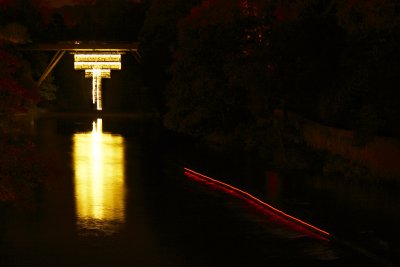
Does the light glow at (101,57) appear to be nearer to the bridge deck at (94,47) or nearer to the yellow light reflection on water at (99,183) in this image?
the bridge deck at (94,47)

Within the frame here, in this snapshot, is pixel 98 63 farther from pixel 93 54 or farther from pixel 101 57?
pixel 93 54

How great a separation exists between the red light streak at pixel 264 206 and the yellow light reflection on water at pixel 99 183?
2.29 m

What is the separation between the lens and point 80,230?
11789 mm

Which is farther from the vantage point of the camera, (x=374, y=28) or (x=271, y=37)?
(x=271, y=37)

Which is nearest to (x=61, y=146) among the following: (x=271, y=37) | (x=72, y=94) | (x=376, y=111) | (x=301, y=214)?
(x=271, y=37)

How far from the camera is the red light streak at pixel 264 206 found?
1153cm

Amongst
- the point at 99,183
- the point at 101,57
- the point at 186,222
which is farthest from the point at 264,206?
the point at 101,57

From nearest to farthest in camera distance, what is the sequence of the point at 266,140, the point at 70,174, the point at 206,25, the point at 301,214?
the point at 301,214
the point at 70,174
the point at 266,140
the point at 206,25

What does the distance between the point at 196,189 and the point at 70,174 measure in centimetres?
455

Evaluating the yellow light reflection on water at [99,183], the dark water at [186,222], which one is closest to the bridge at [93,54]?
the yellow light reflection on water at [99,183]

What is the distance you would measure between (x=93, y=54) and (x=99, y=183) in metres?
37.8

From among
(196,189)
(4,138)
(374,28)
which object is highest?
(374,28)

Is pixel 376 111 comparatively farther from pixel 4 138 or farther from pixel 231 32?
pixel 231 32

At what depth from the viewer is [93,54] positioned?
54219 millimetres
